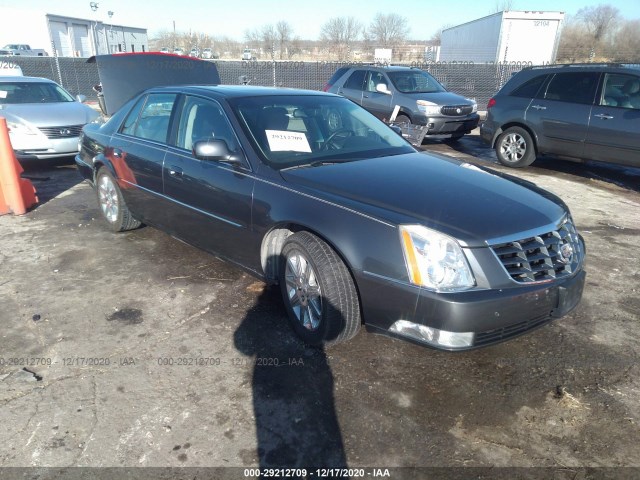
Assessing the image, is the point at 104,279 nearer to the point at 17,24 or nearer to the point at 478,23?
the point at 478,23

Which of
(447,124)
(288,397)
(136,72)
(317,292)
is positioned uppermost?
(136,72)

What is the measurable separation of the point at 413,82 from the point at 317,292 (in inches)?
363

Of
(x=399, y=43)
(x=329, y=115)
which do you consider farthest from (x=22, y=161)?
(x=399, y=43)

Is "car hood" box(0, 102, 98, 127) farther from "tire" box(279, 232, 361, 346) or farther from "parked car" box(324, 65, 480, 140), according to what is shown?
"tire" box(279, 232, 361, 346)

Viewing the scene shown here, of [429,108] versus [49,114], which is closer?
[49,114]

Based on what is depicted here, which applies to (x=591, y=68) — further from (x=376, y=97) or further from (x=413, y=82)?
(x=376, y=97)

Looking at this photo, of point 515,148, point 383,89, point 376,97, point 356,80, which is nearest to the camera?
point 515,148

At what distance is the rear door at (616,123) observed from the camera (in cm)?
701

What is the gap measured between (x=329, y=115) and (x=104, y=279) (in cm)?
243

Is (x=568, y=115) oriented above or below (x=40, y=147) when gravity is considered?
above

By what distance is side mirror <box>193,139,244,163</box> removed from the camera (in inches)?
132

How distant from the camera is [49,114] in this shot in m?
8.24

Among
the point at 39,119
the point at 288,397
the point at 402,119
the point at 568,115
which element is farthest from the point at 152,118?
the point at 402,119

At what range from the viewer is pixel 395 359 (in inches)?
121
